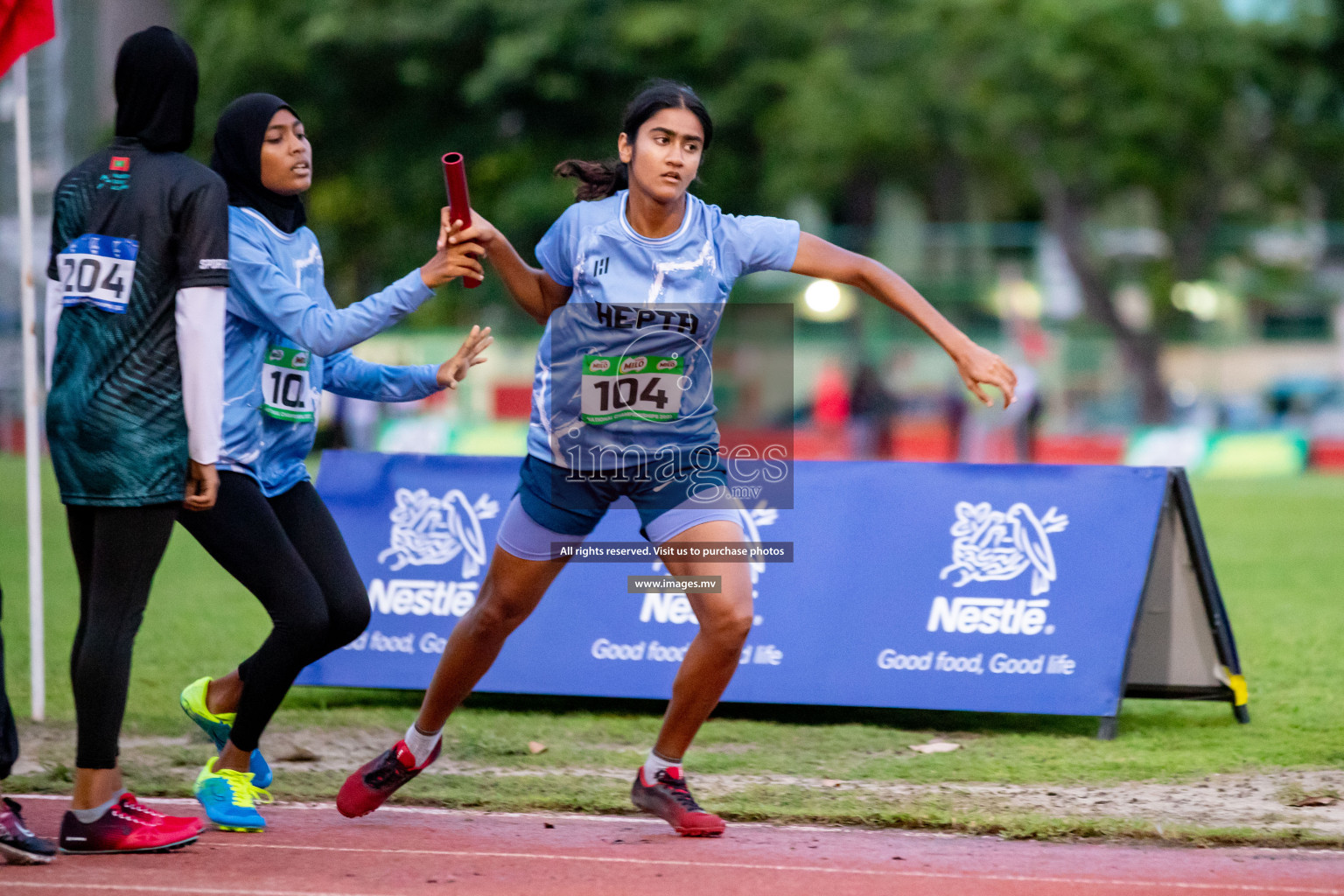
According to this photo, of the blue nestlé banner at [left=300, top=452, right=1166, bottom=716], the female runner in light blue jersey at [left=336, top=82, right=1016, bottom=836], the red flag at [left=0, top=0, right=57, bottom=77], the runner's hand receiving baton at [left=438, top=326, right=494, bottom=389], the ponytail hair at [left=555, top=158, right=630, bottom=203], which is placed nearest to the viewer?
the female runner in light blue jersey at [left=336, top=82, right=1016, bottom=836]

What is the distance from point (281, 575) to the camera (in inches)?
186

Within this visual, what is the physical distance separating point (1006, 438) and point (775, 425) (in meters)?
6.53

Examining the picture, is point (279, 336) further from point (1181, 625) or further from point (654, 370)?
point (1181, 625)

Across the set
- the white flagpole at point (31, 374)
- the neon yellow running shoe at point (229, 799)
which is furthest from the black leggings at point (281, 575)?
the white flagpole at point (31, 374)

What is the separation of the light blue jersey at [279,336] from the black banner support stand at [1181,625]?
330 centimetres

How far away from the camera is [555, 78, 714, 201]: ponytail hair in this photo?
473 centimetres

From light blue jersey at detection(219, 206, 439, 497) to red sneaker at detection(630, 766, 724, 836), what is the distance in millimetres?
1480

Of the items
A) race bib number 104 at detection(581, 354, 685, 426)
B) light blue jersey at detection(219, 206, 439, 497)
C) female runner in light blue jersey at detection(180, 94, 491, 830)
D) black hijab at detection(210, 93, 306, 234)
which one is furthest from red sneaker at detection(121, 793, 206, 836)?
black hijab at detection(210, 93, 306, 234)

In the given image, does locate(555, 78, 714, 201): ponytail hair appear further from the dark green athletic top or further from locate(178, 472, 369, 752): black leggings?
locate(178, 472, 369, 752): black leggings

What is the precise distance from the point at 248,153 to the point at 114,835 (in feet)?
7.00

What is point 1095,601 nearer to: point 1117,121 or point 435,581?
point 435,581

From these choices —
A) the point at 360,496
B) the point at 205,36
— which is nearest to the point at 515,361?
the point at 205,36

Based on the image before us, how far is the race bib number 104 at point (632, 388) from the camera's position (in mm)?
4699

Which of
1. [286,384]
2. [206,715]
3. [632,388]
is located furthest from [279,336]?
[206,715]
